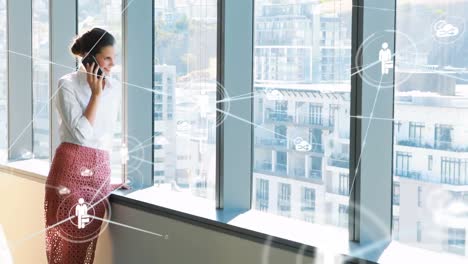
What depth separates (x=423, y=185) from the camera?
204cm

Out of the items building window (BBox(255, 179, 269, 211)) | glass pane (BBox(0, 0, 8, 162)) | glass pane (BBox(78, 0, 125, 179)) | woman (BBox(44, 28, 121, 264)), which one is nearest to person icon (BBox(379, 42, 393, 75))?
building window (BBox(255, 179, 269, 211))

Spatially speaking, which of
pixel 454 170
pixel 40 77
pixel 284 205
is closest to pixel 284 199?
pixel 284 205

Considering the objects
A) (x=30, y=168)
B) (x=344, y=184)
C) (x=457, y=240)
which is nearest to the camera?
(x=457, y=240)

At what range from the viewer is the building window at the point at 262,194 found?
8.45ft

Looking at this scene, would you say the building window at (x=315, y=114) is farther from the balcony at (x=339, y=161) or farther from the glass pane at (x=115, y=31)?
the glass pane at (x=115, y=31)

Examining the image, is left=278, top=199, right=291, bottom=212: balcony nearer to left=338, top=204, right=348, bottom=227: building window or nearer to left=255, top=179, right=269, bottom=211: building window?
left=255, top=179, right=269, bottom=211: building window

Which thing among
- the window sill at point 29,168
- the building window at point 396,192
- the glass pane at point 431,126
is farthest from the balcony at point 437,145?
the window sill at point 29,168

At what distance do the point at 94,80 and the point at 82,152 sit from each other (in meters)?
0.30

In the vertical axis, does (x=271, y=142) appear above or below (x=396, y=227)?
above

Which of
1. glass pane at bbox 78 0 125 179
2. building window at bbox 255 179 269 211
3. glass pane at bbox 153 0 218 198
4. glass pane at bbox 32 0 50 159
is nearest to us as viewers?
building window at bbox 255 179 269 211

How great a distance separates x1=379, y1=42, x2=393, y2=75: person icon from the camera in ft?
6.88

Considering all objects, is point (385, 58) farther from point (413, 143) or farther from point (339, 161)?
point (339, 161)

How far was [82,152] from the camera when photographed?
2.95 metres

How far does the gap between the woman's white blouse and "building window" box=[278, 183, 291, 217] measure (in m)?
0.89
